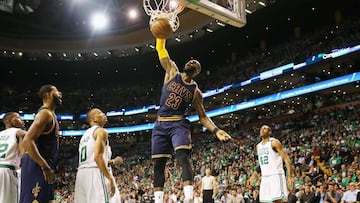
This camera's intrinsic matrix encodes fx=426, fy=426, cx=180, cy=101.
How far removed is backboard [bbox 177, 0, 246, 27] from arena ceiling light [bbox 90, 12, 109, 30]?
23.1m

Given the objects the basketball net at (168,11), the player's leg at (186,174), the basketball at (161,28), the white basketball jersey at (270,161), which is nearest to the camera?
the player's leg at (186,174)

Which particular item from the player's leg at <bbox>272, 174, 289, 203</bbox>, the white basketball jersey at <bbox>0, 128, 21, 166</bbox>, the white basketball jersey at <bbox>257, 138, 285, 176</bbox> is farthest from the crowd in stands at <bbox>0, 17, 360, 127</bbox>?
the white basketball jersey at <bbox>0, 128, 21, 166</bbox>

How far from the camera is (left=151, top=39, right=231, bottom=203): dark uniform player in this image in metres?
5.07

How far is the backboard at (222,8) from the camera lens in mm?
6926

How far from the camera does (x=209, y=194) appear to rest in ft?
41.6

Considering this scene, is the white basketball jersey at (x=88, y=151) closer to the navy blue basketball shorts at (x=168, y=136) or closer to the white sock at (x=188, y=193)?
the navy blue basketball shorts at (x=168, y=136)

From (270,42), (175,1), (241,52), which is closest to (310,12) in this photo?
(270,42)

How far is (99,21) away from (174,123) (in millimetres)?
27220

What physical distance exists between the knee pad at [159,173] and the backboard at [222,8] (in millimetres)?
2709

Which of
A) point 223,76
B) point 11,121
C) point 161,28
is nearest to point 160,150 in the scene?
point 161,28

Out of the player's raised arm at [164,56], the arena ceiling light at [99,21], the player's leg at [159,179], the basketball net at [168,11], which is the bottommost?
the player's leg at [159,179]

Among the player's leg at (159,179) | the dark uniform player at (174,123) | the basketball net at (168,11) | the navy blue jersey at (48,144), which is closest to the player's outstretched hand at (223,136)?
the dark uniform player at (174,123)

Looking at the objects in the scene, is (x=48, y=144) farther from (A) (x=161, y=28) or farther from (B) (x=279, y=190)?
(B) (x=279, y=190)

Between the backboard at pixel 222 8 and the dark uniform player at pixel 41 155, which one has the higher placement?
the backboard at pixel 222 8
